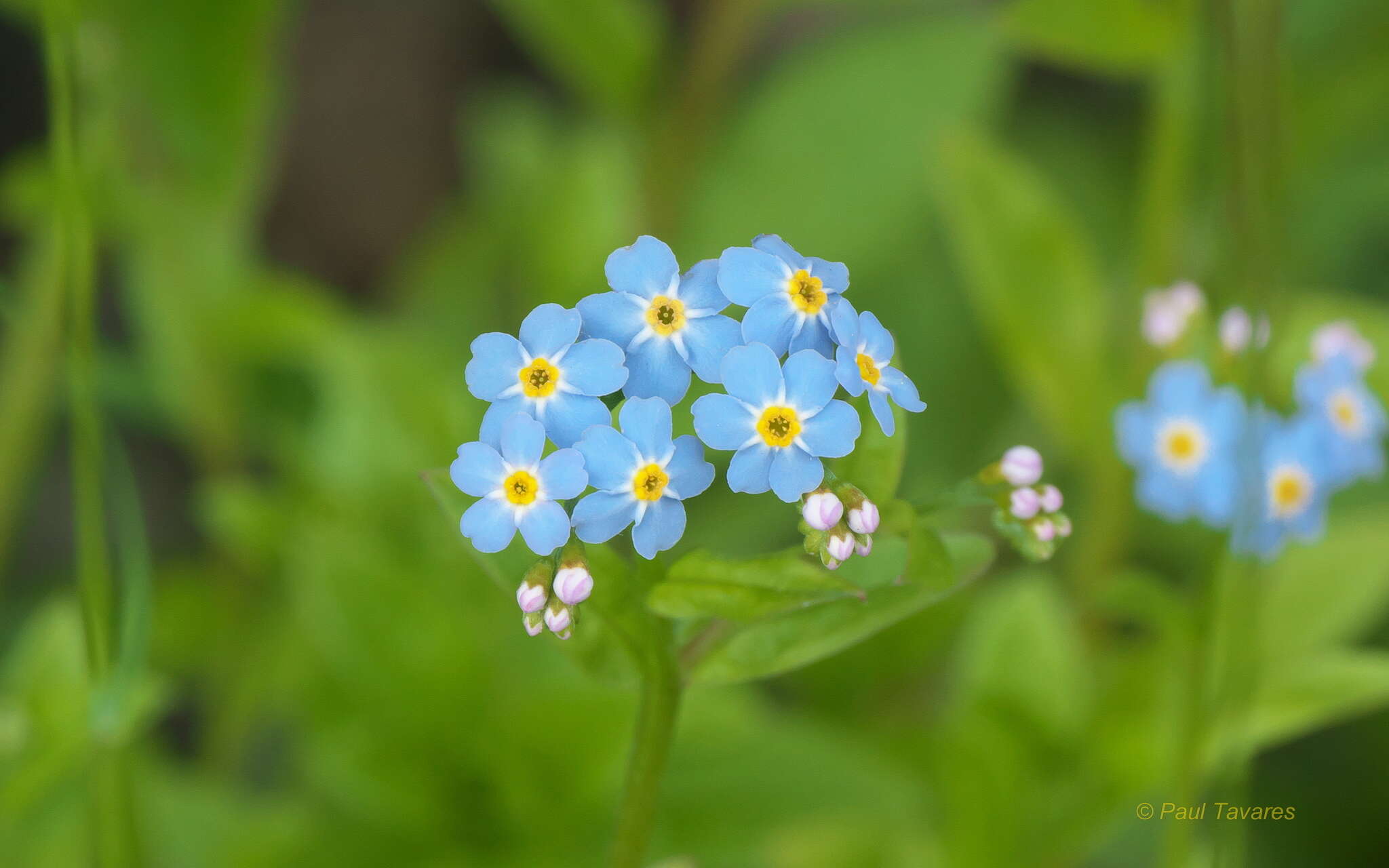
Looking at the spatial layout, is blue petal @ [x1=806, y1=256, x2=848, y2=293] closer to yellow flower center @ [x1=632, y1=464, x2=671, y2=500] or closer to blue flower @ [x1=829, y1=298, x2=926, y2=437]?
blue flower @ [x1=829, y1=298, x2=926, y2=437]

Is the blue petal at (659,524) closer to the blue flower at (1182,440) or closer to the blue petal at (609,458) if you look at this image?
the blue petal at (609,458)

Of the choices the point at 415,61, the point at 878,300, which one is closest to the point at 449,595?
the point at 878,300

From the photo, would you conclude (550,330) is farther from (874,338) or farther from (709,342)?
(874,338)

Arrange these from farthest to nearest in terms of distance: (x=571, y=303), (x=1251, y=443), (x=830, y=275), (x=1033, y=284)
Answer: (x=571, y=303) < (x=1033, y=284) < (x=1251, y=443) < (x=830, y=275)

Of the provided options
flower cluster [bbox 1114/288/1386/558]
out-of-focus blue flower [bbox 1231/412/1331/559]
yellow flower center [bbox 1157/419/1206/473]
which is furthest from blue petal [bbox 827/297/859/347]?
yellow flower center [bbox 1157/419/1206/473]

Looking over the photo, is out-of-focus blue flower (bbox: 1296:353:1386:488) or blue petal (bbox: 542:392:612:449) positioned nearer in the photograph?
blue petal (bbox: 542:392:612:449)

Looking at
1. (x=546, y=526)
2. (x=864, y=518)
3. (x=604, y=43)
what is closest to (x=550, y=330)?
(x=546, y=526)
